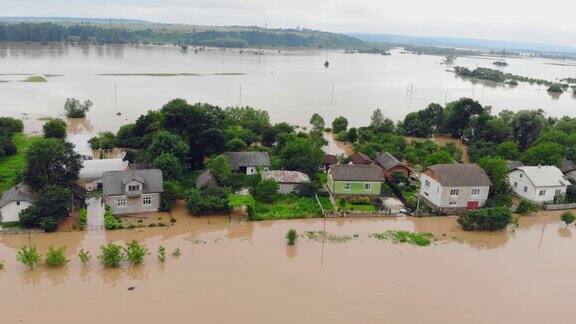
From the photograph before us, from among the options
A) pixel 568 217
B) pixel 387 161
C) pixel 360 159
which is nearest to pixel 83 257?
pixel 360 159

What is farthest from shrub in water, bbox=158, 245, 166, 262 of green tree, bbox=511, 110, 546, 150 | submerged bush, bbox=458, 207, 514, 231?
green tree, bbox=511, 110, 546, 150

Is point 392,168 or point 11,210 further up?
point 392,168

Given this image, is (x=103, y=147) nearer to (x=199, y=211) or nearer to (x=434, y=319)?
(x=199, y=211)

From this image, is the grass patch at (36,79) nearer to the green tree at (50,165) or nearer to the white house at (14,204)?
the green tree at (50,165)

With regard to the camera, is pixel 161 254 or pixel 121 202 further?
pixel 121 202

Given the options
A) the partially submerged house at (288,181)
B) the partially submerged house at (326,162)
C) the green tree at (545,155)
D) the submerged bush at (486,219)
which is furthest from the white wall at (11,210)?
the green tree at (545,155)

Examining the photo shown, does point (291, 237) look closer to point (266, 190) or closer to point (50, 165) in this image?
point (266, 190)
